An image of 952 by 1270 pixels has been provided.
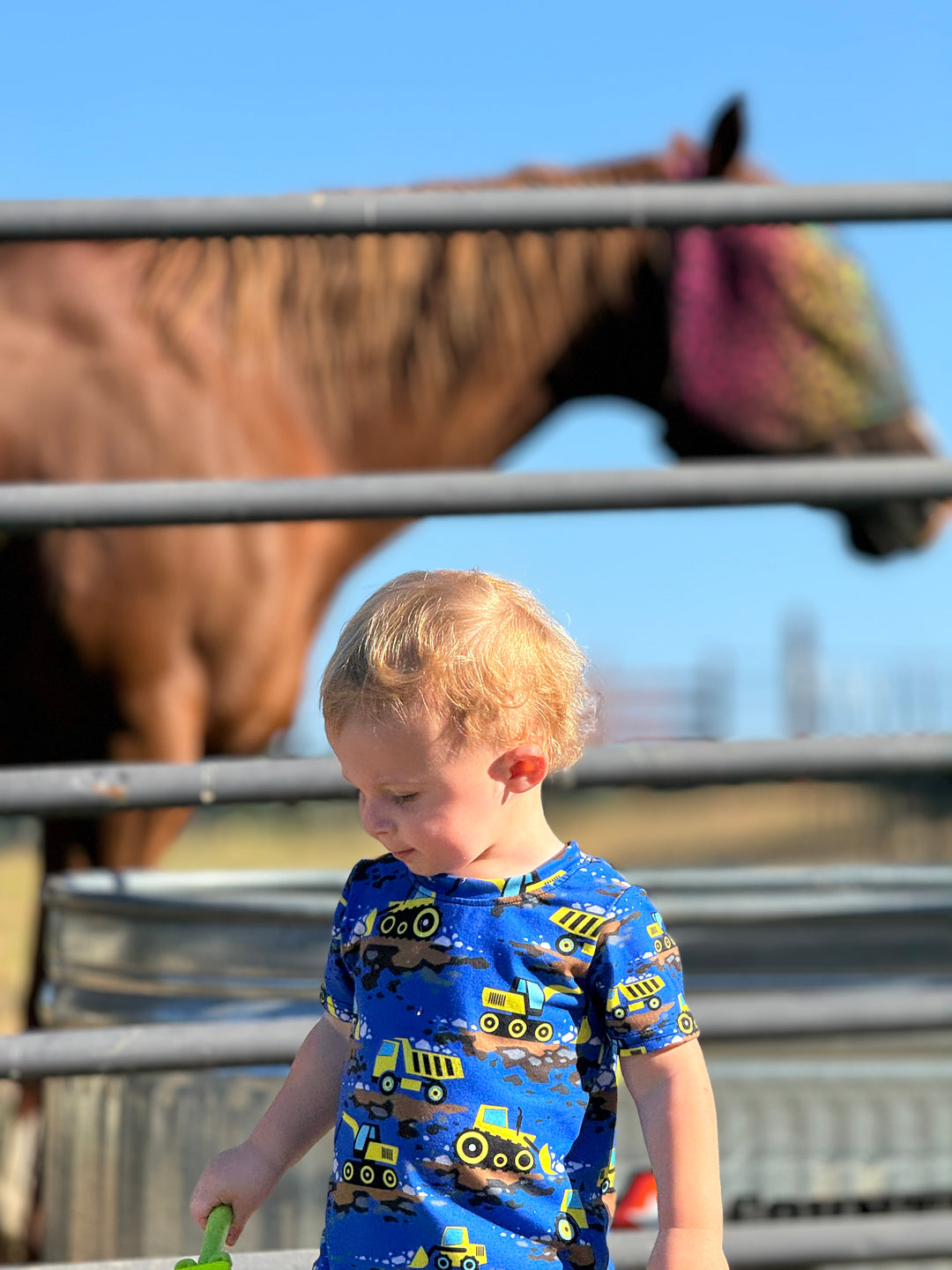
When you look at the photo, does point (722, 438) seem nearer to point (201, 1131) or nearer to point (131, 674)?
point (131, 674)

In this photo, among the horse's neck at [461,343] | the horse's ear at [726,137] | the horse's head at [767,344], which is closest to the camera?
the horse's neck at [461,343]

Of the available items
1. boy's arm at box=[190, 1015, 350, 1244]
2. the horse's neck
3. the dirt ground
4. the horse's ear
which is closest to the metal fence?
boy's arm at box=[190, 1015, 350, 1244]

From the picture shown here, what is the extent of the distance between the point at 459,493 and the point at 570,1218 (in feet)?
2.05

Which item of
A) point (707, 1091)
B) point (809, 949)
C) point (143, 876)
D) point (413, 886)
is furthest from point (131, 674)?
point (707, 1091)

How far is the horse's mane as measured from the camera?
8.33 feet

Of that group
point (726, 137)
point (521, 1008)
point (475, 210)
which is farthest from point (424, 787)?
point (726, 137)

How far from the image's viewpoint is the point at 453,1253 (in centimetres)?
79

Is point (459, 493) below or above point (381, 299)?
below

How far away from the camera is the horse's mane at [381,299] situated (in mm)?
2539

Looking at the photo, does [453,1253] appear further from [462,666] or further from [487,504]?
[487,504]

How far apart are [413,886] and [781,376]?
2.51 m

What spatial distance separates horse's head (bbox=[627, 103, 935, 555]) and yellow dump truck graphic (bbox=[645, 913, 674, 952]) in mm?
2315

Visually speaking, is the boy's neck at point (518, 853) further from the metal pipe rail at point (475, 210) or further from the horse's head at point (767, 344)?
the horse's head at point (767, 344)

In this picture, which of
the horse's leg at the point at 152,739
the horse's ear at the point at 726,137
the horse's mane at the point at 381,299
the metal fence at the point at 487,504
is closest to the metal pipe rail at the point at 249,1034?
the metal fence at the point at 487,504
